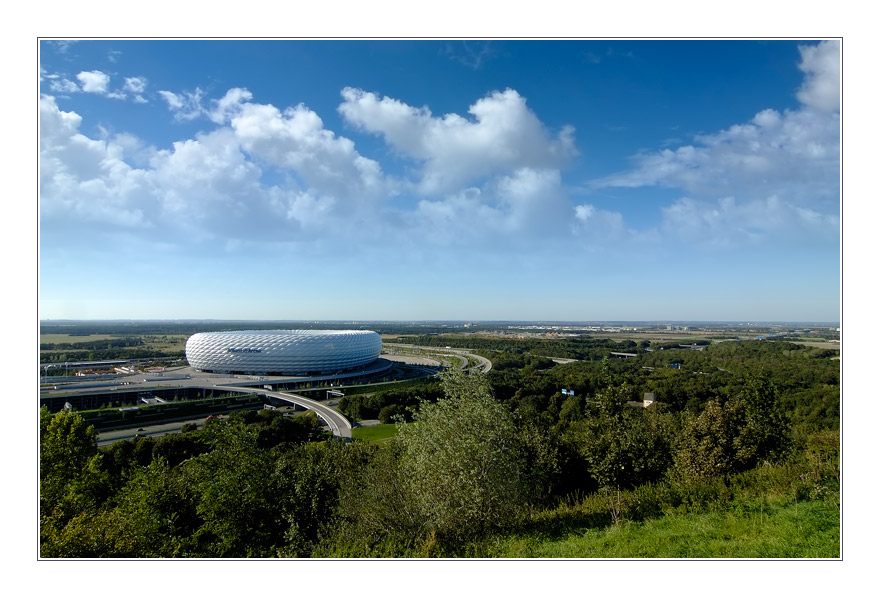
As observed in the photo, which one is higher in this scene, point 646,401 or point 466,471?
point 466,471

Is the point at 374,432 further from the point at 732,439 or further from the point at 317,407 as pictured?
the point at 732,439

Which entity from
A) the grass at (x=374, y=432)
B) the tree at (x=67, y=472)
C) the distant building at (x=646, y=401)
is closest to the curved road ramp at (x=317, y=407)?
the grass at (x=374, y=432)

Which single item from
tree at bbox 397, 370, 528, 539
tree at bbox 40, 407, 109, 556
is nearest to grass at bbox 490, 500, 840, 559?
tree at bbox 397, 370, 528, 539

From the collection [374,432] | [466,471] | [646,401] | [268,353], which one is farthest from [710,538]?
[268,353]

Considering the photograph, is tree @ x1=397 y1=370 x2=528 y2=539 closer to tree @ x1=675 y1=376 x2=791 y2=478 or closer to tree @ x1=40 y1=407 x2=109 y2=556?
tree @ x1=675 y1=376 x2=791 y2=478

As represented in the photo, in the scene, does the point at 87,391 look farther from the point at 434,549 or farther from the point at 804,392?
the point at 804,392

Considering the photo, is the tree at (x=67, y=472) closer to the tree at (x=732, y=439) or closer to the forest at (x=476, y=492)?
the forest at (x=476, y=492)
